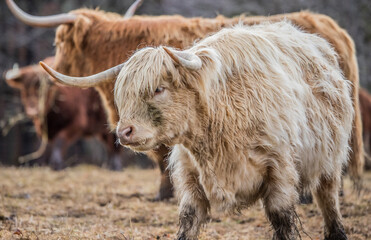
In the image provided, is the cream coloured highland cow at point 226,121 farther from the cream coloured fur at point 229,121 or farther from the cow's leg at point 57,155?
the cow's leg at point 57,155

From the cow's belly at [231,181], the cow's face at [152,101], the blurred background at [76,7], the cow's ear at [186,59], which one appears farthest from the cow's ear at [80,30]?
the blurred background at [76,7]

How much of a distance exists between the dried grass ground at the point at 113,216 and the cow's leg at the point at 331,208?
0.72ft

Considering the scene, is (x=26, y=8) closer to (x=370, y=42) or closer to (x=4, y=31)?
(x=4, y=31)

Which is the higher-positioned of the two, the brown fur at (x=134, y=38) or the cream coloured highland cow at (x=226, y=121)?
the brown fur at (x=134, y=38)

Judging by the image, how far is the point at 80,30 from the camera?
17.4 feet

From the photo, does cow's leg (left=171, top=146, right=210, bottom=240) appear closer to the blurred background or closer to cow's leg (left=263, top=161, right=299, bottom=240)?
cow's leg (left=263, top=161, right=299, bottom=240)

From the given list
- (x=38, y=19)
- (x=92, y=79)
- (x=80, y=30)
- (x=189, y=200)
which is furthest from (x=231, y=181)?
(x=38, y=19)

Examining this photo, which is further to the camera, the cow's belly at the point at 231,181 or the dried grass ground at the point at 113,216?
the dried grass ground at the point at 113,216

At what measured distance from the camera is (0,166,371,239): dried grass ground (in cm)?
372

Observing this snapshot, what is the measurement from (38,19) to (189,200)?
3.04 m

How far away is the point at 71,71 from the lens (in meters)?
5.39

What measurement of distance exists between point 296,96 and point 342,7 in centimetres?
784

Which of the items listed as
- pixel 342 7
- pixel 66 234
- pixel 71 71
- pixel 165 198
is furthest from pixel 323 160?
pixel 342 7

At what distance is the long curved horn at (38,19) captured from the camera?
505cm
